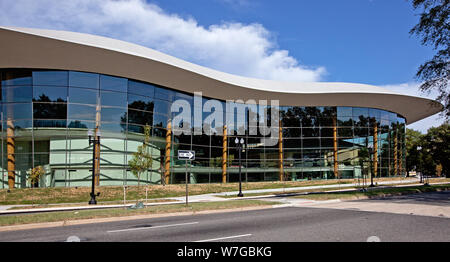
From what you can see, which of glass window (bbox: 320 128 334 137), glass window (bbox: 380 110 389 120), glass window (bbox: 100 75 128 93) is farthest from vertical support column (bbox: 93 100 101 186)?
glass window (bbox: 380 110 389 120)

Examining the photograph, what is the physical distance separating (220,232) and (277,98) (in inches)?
1256

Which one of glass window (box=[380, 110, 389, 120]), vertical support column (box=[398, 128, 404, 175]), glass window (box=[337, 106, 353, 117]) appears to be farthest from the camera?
vertical support column (box=[398, 128, 404, 175])

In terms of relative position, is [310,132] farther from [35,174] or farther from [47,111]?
[35,174]

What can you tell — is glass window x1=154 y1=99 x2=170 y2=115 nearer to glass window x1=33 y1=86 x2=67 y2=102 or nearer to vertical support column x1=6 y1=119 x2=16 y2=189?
glass window x1=33 y1=86 x2=67 y2=102

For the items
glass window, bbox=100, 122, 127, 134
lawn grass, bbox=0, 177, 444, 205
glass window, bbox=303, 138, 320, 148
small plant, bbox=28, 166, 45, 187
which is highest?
glass window, bbox=100, 122, 127, 134

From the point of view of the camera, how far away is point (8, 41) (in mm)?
23938

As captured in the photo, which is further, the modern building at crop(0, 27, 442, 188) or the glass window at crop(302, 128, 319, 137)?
the glass window at crop(302, 128, 319, 137)

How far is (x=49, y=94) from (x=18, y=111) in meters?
2.88

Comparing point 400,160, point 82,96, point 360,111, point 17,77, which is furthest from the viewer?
point 400,160

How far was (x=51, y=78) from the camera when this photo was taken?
93.8 ft

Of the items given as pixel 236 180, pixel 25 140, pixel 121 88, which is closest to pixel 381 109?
pixel 236 180

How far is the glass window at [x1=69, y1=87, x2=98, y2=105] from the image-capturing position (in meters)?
28.7

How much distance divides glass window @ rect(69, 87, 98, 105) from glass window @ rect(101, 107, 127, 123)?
1171 millimetres

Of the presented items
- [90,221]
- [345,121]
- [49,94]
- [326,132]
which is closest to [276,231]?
[90,221]
